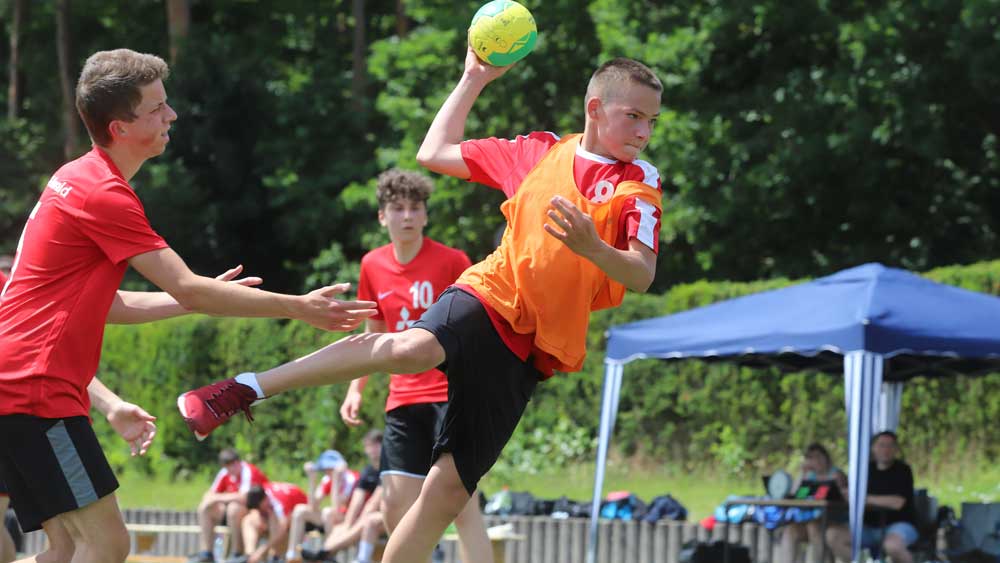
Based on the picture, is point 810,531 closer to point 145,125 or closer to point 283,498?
point 283,498

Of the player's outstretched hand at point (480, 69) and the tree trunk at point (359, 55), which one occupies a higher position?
the tree trunk at point (359, 55)

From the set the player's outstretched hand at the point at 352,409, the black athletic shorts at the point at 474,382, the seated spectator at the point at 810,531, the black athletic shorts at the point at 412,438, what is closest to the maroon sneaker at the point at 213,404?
the black athletic shorts at the point at 474,382

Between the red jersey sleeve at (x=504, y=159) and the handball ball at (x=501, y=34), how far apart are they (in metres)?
0.37

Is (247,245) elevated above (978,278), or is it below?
above

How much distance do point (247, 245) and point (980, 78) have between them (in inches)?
662

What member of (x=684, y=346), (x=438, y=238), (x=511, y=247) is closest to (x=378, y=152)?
(x=438, y=238)

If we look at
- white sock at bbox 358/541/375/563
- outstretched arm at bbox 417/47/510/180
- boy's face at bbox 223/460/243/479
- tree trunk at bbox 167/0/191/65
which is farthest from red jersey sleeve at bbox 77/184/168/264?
tree trunk at bbox 167/0/191/65

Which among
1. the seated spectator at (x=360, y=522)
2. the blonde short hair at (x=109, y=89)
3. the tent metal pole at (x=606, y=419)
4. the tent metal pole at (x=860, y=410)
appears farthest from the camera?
the tent metal pole at (x=606, y=419)

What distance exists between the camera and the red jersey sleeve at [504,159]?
565cm

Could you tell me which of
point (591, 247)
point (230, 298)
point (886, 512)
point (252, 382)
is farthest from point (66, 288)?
point (886, 512)

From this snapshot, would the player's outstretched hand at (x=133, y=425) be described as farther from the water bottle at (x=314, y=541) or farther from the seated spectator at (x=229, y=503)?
the seated spectator at (x=229, y=503)

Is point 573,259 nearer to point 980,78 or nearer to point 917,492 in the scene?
point 917,492

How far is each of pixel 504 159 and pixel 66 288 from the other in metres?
1.79

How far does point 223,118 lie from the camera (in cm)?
3147
